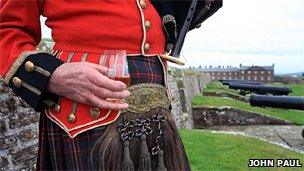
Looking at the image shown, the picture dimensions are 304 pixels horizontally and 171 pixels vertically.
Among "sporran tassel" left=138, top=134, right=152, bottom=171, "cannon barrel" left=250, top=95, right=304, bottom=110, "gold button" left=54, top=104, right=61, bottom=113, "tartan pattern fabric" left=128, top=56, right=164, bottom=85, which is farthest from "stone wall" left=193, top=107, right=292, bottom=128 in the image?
"gold button" left=54, top=104, right=61, bottom=113

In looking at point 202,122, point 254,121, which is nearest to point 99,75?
point 202,122

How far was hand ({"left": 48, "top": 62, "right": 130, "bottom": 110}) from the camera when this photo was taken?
4.91 ft

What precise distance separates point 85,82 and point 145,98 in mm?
295

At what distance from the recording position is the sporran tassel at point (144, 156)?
1.69m

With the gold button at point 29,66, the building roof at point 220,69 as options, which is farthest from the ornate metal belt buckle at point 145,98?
the building roof at point 220,69

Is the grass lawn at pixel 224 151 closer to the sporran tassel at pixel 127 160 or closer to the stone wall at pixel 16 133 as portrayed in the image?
the stone wall at pixel 16 133

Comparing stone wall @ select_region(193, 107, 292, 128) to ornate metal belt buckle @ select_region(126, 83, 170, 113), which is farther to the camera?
stone wall @ select_region(193, 107, 292, 128)

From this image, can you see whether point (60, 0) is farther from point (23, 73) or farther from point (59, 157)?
point (59, 157)

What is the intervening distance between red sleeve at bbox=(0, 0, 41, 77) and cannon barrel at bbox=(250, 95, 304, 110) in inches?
97.2

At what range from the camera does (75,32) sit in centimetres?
167

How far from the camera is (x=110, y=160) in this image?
164cm

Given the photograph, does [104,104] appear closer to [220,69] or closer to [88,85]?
[88,85]

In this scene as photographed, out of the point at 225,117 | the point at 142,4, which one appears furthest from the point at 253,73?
the point at 142,4

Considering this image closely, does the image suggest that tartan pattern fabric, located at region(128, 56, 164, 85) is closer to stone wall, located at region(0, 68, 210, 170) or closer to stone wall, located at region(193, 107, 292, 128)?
stone wall, located at region(0, 68, 210, 170)
